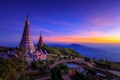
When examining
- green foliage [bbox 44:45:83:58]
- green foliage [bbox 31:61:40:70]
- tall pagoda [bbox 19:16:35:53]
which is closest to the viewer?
green foliage [bbox 31:61:40:70]

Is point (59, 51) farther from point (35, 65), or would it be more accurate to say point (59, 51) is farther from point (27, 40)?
point (35, 65)

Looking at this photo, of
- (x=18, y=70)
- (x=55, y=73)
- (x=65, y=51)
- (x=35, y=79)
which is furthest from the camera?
(x=65, y=51)

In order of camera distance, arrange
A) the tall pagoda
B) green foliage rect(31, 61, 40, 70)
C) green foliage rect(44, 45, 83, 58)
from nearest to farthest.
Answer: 1. green foliage rect(31, 61, 40, 70)
2. the tall pagoda
3. green foliage rect(44, 45, 83, 58)

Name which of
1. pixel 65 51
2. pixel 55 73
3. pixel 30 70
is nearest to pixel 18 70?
pixel 30 70

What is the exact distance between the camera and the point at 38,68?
22.0 metres

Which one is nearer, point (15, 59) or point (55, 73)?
point (55, 73)

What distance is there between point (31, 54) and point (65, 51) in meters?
14.0

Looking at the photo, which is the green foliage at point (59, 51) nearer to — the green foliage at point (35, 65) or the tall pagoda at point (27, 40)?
the tall pagoda at point (27, 40)

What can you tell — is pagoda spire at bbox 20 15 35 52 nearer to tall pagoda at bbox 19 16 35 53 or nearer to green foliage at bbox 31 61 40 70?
tall pagoda at bbox 19 16 35 53

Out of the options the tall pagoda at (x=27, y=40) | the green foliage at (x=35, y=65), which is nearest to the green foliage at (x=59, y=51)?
the tall pagoda at (x=27, y=40)

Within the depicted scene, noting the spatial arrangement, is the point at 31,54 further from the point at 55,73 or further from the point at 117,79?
the point at 117,79

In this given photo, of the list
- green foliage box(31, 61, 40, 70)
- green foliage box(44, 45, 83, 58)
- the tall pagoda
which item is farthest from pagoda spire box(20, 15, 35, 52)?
green foliage box(44, 45, 83, 58)

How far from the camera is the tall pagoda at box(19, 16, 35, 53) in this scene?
27211 millimetres

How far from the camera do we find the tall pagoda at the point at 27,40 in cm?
2721
